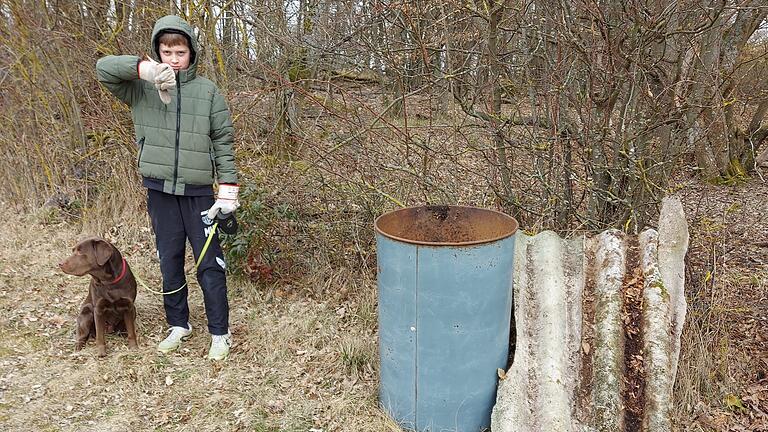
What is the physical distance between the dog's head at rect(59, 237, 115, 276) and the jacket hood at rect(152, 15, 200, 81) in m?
1.23

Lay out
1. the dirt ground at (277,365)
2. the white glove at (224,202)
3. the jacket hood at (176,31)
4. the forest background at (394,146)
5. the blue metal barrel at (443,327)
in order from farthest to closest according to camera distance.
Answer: the white glove at (224,202), the forest background at (394,146), the jacket hood at (176,31), the dirt ground at (277,365), the blue metal barrel at (443,327)

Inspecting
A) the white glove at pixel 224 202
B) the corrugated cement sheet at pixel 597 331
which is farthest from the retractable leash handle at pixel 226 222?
the corrugated cement sheet at pixel 597 331

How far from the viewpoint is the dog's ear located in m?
3.76

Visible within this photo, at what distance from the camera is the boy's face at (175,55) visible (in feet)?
11.5

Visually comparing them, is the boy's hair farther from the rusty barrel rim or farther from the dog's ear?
the rusty barrel rim

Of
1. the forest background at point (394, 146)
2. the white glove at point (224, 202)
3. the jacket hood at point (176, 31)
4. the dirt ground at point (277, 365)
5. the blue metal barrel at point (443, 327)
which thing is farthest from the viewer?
the white glove at point (224, 202)

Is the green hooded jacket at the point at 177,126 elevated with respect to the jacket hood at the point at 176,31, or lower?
lower

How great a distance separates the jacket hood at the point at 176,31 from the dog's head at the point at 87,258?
1.23 meters

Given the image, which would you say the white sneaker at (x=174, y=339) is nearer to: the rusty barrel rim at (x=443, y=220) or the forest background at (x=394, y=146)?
the forest background at (x=394, y=146)

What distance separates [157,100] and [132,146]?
2.74 meters

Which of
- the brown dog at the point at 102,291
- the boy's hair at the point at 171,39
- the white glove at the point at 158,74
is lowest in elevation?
the brown dog at the point at 102,291

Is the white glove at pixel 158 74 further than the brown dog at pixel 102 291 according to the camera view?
No

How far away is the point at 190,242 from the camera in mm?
3898

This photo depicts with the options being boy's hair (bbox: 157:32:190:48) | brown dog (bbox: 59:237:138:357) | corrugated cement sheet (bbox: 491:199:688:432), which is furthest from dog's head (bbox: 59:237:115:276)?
corrugated cement sheet (bbox: 491:199:688:432)
